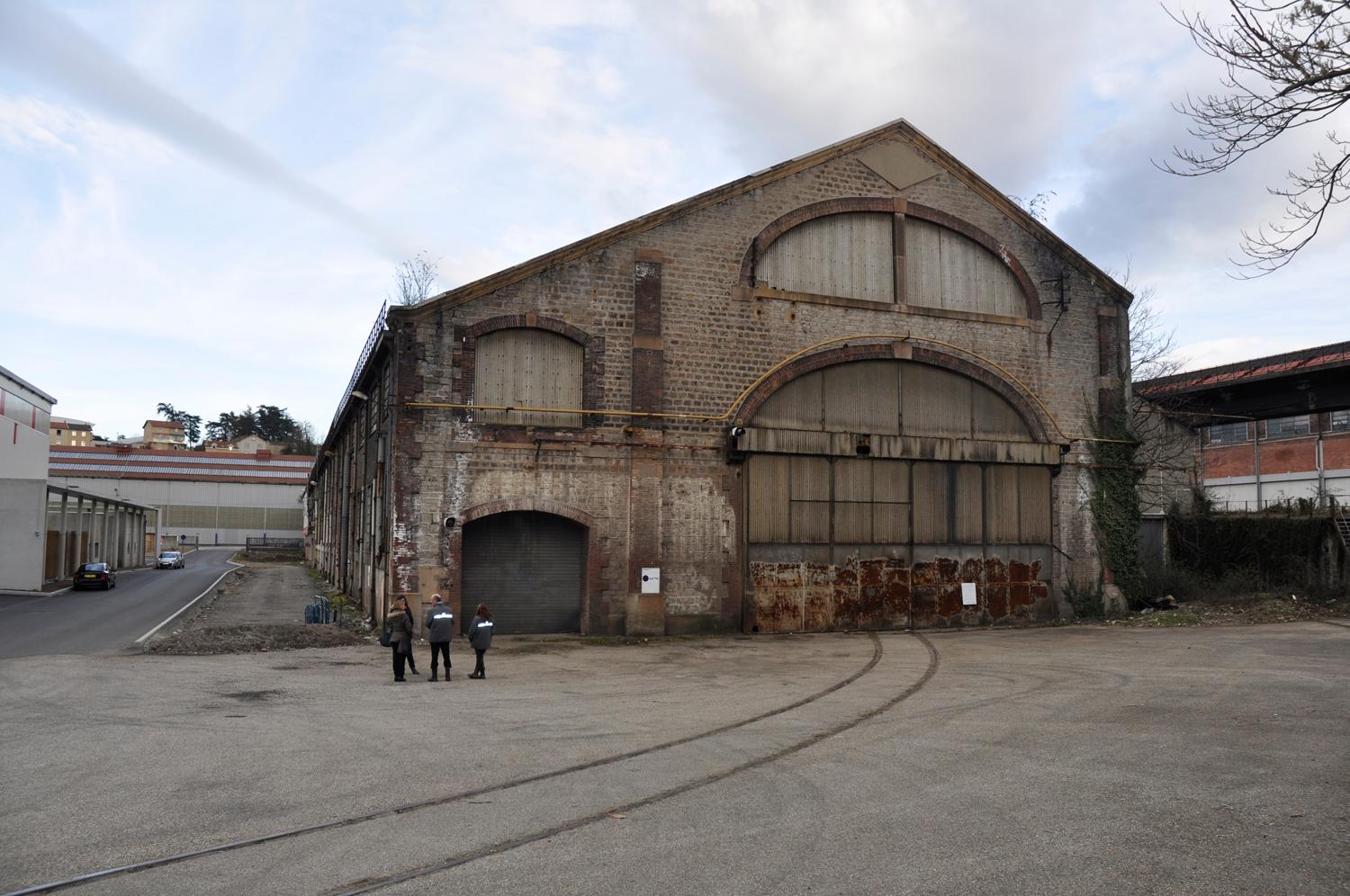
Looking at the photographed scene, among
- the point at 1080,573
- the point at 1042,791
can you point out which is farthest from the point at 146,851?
the point at 1080,573

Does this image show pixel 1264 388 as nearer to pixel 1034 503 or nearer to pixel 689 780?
pixel 1034 503

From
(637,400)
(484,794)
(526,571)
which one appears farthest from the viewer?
(637,400)

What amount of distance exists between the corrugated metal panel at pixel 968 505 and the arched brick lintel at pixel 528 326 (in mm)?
10204

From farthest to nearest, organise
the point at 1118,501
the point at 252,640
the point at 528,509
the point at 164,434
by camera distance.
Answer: the point at 164,434
the point at 1118,501
the point at 528,509
the point at 252,640

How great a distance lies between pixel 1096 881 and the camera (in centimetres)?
643

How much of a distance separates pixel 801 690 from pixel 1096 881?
8.58 metres

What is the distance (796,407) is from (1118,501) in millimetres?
9605

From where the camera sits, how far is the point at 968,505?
25.3m

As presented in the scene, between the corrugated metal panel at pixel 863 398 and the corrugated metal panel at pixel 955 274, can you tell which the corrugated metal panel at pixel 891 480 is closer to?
the corrugated metal panel at pixel 863 398

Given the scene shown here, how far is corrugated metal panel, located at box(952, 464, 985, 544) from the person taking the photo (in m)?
25.2

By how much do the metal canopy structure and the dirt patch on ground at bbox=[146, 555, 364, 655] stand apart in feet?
80.9

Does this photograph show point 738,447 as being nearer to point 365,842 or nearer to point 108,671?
point 108,671

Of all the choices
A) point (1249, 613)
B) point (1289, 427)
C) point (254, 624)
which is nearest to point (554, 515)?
point (254, 624)

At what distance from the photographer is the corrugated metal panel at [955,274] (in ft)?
82.9
